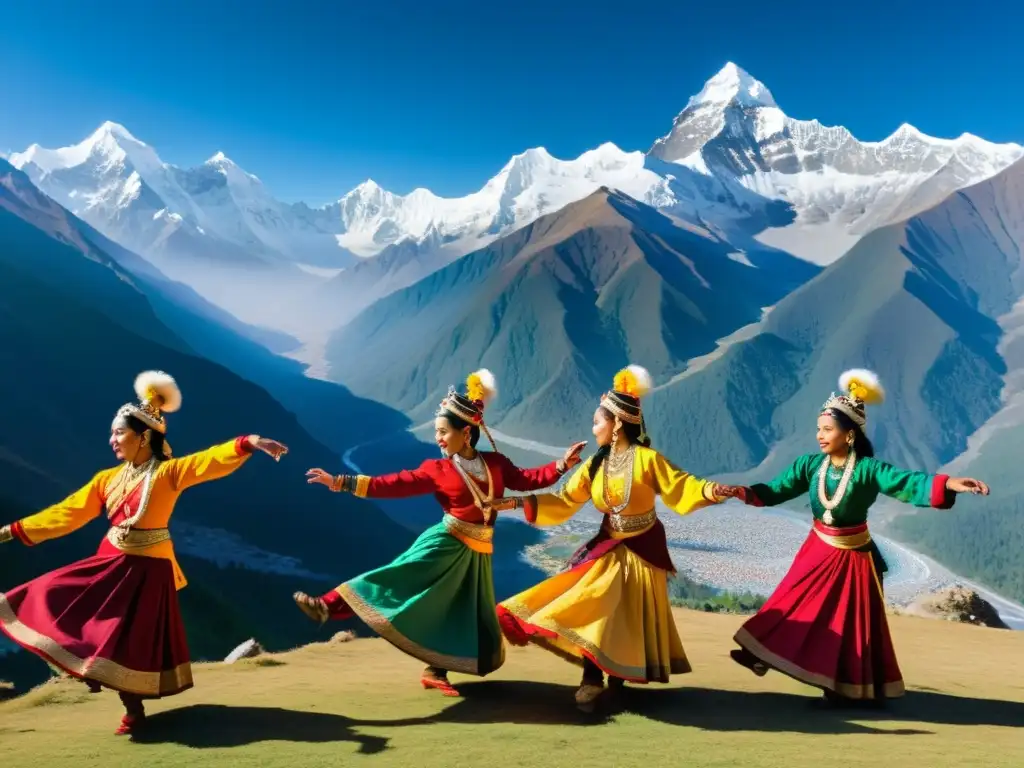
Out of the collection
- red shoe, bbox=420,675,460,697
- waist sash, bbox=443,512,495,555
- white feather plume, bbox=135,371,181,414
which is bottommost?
red shoe, bbox=420,675,460,697

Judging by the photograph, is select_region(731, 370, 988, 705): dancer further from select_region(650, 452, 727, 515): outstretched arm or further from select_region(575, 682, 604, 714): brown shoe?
select_region(575, 682, 604, 714): brown shoe

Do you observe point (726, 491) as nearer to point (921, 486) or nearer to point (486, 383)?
point (921, 486)

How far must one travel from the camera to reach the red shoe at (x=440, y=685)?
256 inches

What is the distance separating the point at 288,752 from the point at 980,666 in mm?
7958

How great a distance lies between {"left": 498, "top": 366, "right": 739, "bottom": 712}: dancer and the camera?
5.92 meters

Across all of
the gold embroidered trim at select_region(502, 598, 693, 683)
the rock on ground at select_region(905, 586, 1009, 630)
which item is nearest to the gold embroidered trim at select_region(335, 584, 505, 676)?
the gold embroidered trim at select_region(502, 598, 693, 683)

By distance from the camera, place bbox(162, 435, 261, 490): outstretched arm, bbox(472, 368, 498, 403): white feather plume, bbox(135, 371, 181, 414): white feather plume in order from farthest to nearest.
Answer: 1. bbox(472, 368, 498, 403): white feather plume
2. bbox(135, 371, 181, 414): white feather plume
3. bbox(162, 435, 261, 490): outstretched arm

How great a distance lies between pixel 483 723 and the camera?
5.66m

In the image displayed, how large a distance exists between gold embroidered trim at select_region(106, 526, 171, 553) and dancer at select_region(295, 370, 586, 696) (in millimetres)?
1106

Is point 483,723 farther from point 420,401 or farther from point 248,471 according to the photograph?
point 420,401

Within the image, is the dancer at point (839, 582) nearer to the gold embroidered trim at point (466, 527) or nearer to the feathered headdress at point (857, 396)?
the feathered headdress at point (857, 396)

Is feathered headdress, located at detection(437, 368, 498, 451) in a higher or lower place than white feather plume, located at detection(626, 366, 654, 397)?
lower

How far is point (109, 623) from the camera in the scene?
5.54 meters

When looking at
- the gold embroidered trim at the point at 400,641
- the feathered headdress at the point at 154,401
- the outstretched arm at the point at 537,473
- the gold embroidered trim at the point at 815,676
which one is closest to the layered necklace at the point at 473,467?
the outstretched arm at the point at 537,473
